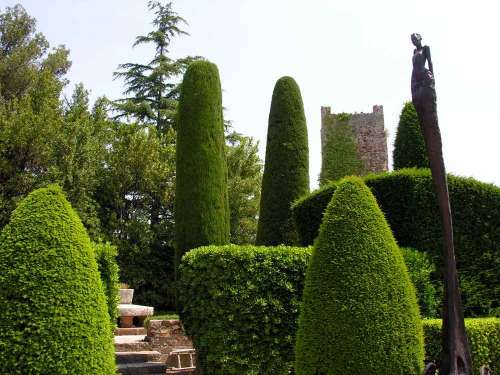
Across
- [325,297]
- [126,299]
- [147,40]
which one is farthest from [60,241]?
[147,40]

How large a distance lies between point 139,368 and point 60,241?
6549mm

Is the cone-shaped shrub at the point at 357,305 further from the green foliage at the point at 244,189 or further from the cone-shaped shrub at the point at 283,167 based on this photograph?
the green foliage at the point at 244,189

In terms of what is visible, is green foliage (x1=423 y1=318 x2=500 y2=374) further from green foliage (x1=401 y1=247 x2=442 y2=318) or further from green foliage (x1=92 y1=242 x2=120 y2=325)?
green foliage (x1=92 y1=242 x2=120 y2=325)

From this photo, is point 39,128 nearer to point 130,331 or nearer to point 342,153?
point 130,331

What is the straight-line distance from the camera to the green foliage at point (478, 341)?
8016mm

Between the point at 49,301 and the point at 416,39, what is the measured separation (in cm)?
481

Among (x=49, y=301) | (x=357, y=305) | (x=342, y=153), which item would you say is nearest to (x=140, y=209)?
(x=342, y=153)

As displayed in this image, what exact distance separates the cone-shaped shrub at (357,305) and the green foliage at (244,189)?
19.8 meters

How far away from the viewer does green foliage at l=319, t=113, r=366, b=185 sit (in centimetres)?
2750

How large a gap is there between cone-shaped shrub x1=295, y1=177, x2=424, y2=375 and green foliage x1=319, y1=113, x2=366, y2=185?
21.3m

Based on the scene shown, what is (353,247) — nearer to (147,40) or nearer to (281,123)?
(281,123)

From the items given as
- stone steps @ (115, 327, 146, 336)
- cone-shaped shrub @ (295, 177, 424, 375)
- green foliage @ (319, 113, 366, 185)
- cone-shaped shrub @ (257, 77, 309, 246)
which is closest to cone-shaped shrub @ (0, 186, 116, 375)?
cone-shaped shrub @ (295, 177, 424, 375)

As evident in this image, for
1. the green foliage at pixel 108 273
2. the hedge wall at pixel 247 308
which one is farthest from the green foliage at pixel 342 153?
the green foliage at pixel 108 273

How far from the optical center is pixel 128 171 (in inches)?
966
